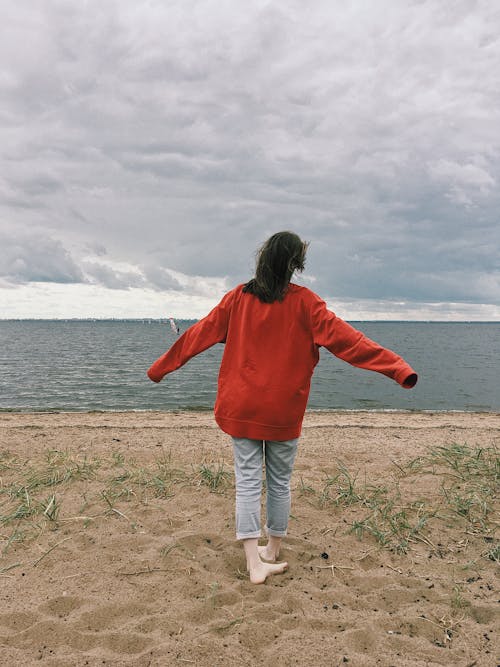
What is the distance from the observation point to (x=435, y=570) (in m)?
3.50

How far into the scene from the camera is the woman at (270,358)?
3152 millimetres

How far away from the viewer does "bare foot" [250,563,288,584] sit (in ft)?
10.9

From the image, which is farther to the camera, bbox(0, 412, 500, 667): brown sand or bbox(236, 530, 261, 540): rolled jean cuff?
bbox(236, 530, 261, 540): rolled jean cuff

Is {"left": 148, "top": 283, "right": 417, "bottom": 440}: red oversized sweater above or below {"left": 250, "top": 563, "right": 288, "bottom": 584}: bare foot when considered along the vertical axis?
above

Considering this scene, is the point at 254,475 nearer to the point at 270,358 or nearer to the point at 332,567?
the point at 270,358

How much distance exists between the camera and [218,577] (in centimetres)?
341

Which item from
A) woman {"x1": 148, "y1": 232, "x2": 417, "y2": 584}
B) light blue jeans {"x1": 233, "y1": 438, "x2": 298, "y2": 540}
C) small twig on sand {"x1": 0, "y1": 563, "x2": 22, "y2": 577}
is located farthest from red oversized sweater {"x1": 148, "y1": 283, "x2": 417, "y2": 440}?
small twig on sand {"x1": 0, "y1": 563, "x2": 22, "y2": 577}

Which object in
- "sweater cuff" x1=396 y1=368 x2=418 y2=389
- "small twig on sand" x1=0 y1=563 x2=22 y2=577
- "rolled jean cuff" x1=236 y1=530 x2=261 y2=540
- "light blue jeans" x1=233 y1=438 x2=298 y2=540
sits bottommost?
"small twig on sand" x1=0 y1=563 x2=22 y2=577

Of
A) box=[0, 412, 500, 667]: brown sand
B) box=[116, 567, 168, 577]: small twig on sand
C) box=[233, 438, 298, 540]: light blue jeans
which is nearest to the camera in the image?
box=[0, 412, 500, 667]: brown sand

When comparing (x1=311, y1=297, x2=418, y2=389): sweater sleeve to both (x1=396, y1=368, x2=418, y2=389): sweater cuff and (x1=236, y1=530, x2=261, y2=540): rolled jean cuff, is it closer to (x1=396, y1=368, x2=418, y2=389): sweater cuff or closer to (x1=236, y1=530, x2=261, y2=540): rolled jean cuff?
(x1=396, y1=368, x2=418, y2=389): sweater cuff

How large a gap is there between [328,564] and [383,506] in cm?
118

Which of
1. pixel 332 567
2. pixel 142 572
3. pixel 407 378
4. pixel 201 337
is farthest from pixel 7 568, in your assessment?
pixel 407 378

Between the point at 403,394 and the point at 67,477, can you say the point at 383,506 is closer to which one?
the point at 67,477

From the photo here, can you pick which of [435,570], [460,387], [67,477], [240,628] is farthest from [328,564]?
[460,387]
